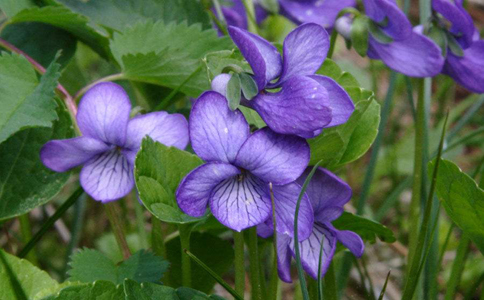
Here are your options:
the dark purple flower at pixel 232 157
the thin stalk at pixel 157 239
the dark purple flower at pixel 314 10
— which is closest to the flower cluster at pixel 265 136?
the dark purple flower at pixel 232 157

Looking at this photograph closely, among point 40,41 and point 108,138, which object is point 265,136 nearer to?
point 108,138

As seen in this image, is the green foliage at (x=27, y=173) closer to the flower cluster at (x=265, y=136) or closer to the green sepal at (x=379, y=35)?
the flower cluster at (x=265, y=136)

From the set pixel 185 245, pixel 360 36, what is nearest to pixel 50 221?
pixel 185 245

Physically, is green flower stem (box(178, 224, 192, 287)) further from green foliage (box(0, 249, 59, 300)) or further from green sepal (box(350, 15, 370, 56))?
green sepal (box(350, 15, 370, 56))

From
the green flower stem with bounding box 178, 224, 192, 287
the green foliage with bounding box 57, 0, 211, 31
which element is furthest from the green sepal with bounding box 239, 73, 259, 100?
the green foliage with bounding box 57, 0, 211, 31

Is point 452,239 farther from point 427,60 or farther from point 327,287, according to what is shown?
point 327,287

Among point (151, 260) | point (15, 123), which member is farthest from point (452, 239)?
point (15, 123)
